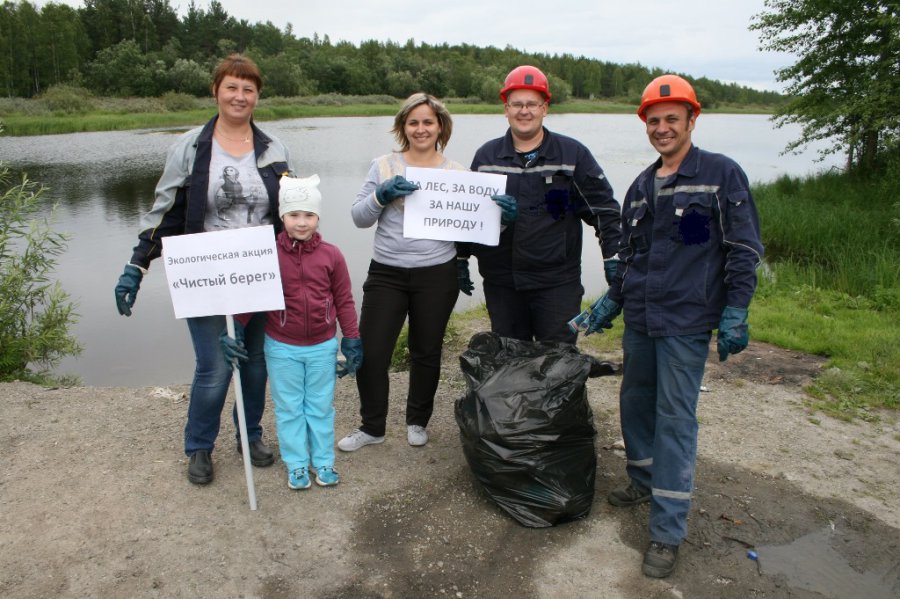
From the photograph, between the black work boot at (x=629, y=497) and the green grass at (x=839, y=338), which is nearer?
the black work boot at (x=629, y=497)

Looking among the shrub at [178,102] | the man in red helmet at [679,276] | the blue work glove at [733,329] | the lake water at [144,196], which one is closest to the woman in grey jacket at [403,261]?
the man in red helmet at [679,276]

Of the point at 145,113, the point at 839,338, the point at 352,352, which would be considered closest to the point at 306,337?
the point at 352,352

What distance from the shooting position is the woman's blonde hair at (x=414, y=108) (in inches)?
141

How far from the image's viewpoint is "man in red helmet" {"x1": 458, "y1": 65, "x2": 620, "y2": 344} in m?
3.56

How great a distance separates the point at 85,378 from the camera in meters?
6.55

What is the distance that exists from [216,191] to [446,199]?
113 centimetres

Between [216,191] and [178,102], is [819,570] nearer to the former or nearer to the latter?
[216,191]

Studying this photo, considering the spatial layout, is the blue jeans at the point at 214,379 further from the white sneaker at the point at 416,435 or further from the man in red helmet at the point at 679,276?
the man in red helmet at the point at 679,276

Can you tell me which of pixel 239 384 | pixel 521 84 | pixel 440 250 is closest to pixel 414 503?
pixel 239 384

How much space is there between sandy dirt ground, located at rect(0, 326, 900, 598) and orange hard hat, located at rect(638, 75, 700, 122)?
193cm

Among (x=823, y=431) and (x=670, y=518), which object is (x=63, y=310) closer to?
(x=670, y=518)

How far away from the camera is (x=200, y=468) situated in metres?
3.59

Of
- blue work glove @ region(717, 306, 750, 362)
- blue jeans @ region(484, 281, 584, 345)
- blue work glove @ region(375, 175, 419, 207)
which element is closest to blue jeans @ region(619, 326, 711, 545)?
blue work glove @ region(717, 306, 750, 362)

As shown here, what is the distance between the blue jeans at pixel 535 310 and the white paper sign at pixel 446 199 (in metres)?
0.48
